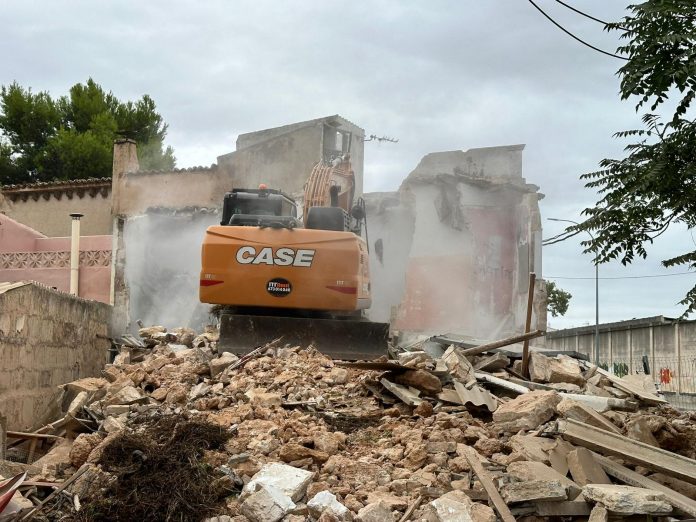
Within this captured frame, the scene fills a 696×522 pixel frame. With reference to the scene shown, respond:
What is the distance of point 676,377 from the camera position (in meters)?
24.4

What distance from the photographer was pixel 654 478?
6195mm

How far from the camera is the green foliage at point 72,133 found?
3034 centimetres

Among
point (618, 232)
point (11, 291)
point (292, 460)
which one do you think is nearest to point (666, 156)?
point (618, 232)

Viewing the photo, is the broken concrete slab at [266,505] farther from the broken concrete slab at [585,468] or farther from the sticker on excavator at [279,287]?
the sticker on excavator at [279,287]

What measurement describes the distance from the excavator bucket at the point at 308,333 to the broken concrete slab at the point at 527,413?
3.64 metres

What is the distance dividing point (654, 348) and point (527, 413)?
69.0ft

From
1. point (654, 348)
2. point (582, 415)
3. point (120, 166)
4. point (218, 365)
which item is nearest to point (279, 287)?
point (218, 365)

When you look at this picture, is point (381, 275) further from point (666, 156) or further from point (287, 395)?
point (666, 156)

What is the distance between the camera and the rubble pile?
555 centimetres

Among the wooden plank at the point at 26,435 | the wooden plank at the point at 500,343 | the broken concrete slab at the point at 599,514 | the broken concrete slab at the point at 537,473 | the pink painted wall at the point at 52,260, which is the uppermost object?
the pink painted wall at the point at 52,260

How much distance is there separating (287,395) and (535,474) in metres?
3.15

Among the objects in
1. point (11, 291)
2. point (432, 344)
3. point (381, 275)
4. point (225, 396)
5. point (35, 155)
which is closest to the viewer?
point (11, 291)

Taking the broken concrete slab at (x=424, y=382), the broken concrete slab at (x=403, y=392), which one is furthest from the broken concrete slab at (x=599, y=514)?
the broken concrete slab at (x=424, y=382)

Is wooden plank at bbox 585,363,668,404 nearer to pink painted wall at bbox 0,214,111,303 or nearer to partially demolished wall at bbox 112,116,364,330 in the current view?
partially demolished wall at bbox 112,116,364,330
